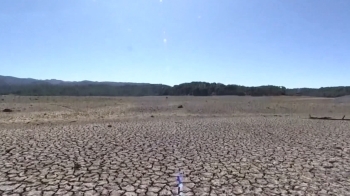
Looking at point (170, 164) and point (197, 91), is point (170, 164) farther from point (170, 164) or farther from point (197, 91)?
point (197, 91)

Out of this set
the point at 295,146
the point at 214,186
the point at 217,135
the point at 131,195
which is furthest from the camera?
the point at 217,135

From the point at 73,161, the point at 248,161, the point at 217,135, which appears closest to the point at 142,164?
the point at 73,161

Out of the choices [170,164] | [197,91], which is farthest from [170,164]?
[197,91]

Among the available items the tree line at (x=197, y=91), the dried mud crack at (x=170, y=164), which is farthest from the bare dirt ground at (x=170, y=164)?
the tree line at (x=197, y=91)

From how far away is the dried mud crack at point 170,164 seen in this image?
211 inches

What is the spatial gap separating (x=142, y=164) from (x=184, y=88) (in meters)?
67.1

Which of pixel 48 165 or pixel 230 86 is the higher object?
pixel 230 86

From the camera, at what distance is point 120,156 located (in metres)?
7.57

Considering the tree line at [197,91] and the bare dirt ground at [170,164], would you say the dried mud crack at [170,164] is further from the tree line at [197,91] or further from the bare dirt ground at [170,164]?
the tree line at [197,91]

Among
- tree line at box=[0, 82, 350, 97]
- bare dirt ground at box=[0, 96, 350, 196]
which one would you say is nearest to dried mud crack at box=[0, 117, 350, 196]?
bare dirt ground at box=[0, 96, 350, 196]

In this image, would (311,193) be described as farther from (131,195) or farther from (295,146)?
(295,146)

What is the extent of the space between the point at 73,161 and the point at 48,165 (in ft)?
1.93

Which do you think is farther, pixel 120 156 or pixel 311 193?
pixel 120 156

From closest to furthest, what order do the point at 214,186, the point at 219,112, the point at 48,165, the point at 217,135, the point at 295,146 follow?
the point at 214,186 → the point at 48,165 → the point at 295,146 → the point at 217,135 → the point at 219,112
